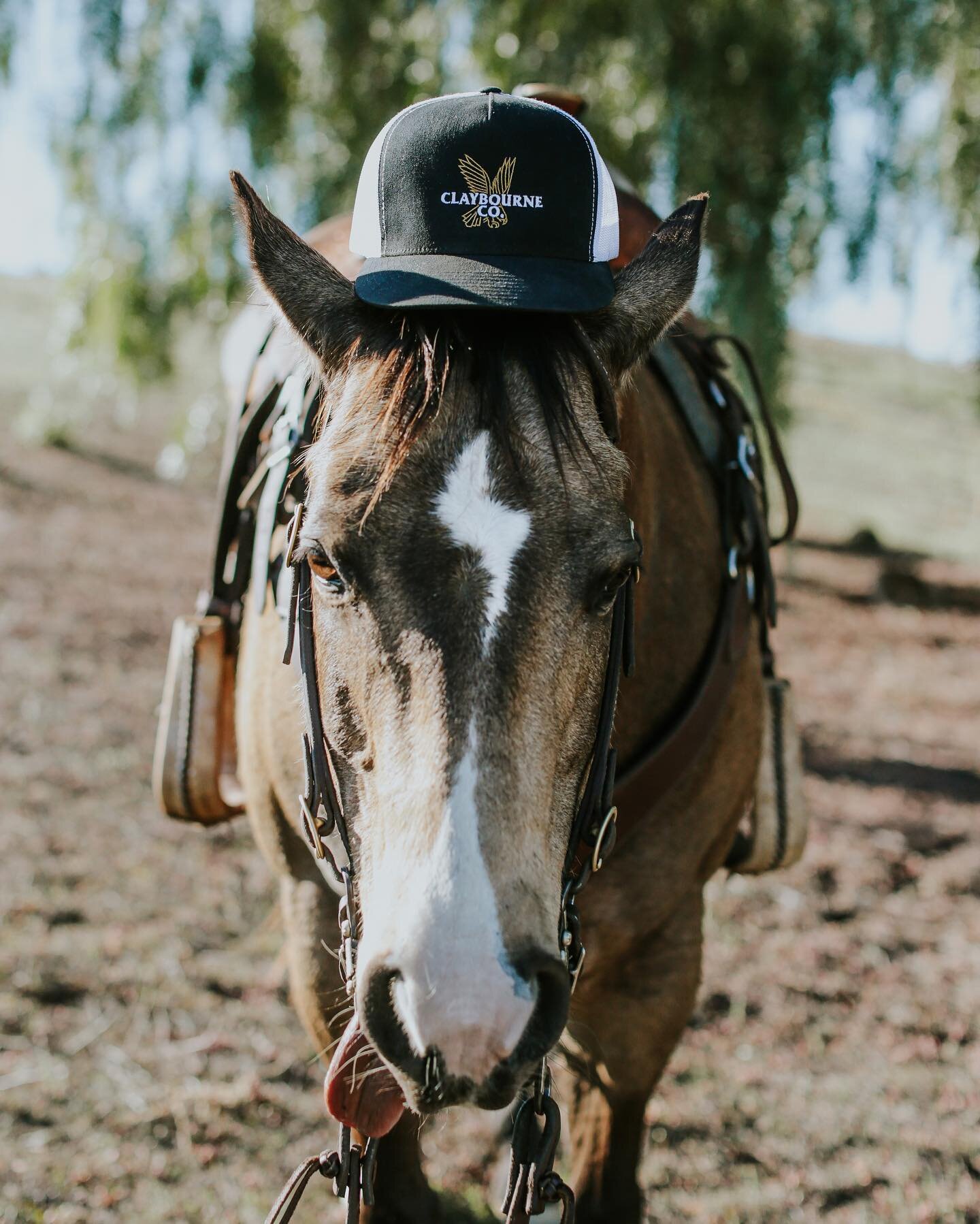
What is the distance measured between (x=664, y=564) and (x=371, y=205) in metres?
0.87

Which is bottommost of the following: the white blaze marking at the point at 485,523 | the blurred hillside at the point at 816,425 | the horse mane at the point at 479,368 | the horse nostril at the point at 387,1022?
the blurred hillside at the point at 816,425

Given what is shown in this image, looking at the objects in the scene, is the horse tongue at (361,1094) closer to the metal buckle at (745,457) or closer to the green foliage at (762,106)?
the metal buckle at (745,457)

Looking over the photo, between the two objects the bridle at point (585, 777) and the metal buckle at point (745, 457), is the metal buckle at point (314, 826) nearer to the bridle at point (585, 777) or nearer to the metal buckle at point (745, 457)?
the bridle at point (585, 777)

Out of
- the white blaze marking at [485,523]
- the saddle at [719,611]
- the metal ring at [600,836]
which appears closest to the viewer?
the white blaze marking at [485,523]

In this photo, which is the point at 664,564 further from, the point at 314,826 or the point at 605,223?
the point at 314,826

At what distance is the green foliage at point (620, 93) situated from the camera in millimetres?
5180

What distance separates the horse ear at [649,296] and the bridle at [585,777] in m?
0.15

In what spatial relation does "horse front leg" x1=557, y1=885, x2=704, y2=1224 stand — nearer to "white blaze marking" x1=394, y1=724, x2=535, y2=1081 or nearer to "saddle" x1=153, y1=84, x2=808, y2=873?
"saddle" x1=153, y1=84, x2=808, y2=873

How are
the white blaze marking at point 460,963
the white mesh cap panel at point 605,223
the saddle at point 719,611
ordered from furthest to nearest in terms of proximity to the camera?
1. the saddle at point 719,611
2. the white mesh cap panel at point 605,223
3. the white blaze marking at point 460,963

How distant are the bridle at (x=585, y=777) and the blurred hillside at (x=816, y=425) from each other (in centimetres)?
391

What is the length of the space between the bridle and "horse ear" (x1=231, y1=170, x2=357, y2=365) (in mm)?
262

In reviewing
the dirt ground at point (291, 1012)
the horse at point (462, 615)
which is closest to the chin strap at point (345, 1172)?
the horse at point (462, 615)

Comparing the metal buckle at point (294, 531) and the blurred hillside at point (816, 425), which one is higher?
the metal buckle at point (294, 531)

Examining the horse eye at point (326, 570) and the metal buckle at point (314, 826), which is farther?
the metal buckle at point (314, 826)
